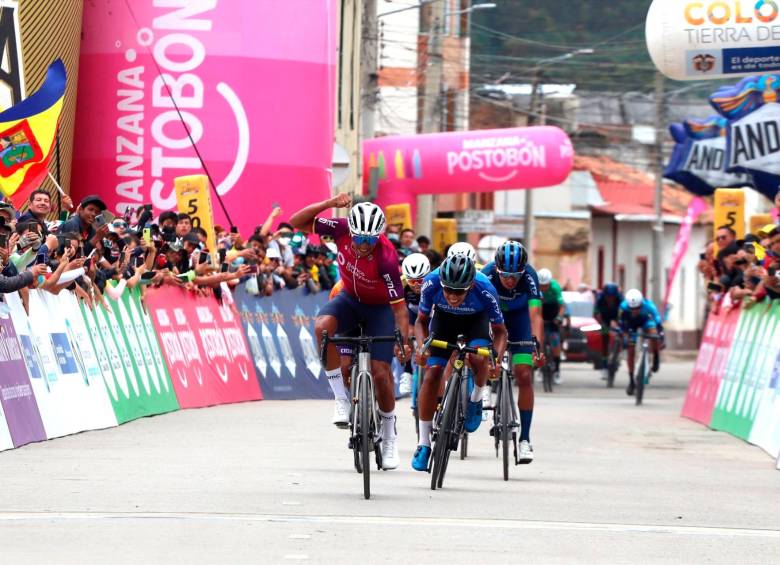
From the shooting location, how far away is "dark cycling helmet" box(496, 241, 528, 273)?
14.7 meters

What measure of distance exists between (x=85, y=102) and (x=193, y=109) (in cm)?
172

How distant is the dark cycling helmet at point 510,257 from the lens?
48.4 ft

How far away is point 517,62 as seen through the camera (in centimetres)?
10275

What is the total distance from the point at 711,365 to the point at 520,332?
370 inches

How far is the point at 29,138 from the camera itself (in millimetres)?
19250

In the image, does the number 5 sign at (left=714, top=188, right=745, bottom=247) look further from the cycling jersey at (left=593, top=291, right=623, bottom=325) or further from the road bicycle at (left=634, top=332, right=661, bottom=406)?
the cycling jersey at (left=593, top=291, right=623, bottom=325)

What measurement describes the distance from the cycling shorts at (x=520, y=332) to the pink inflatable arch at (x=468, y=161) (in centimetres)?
2564

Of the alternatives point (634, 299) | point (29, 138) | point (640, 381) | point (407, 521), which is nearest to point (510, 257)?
point (407, 521)

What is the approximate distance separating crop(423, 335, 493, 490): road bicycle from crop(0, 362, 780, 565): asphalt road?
194 millimetres

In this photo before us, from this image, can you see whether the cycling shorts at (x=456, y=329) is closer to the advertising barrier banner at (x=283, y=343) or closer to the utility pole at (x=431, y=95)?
the advertising barrier banner at (x=283, y=343)

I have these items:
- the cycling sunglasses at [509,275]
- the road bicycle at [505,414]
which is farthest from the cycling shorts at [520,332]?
the cycling sunglasses at [509,275]

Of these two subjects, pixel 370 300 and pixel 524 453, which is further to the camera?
pixel 524 453

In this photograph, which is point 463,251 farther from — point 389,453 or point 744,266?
point 744,266

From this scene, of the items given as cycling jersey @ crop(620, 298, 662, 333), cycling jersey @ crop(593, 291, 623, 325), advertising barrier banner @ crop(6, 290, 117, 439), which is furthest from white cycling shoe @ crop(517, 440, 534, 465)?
cycling jersey @ crop(593, 291, 623, 325)
